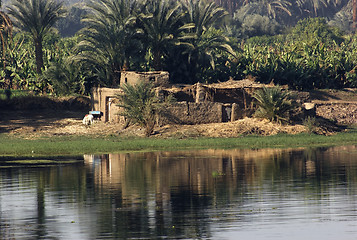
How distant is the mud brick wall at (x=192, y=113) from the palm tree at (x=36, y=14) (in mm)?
16523

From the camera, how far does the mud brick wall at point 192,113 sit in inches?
1654

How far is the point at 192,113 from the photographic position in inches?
1667

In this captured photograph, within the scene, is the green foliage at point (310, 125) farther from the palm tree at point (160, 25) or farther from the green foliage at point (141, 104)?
the palm tree at point (160, 25)

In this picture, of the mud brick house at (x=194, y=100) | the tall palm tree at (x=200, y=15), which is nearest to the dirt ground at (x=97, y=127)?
the mud brick house at (x=194, y=100)

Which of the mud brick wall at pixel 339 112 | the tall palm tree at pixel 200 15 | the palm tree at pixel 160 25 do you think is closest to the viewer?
the mud brick wall at pixel 339 112

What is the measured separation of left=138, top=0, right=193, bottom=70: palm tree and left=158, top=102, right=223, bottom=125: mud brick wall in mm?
10643

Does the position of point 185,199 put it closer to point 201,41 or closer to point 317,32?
point 201,41

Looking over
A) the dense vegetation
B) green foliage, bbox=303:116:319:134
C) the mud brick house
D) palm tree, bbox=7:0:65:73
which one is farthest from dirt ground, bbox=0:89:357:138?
palm tree, bbox=7:0:65:73

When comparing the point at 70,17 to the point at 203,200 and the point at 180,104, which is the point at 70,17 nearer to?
the point at 180,104

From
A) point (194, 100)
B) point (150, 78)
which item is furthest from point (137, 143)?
point (194, 100)

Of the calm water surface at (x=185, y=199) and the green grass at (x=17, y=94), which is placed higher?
the green grass at (x=17, y=94)

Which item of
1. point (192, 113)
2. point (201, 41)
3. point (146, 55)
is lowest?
point (192, 113)

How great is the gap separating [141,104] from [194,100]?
15.5 ft

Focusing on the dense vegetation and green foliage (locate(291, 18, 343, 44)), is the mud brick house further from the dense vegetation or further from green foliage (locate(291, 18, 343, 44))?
green foliage (locate(291, 18, 343, 44))
